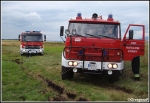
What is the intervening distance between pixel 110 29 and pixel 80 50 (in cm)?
146

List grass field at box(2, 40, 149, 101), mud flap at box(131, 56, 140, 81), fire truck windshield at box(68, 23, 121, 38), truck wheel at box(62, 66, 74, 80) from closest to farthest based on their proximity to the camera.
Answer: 1. grass field at box(2, 40, 149, 101)
2. fire truck windshield at box(68, 23, 121, 38)
3. truck wheel at box(62, 66, 74, 80)
4. mud flap at box(131, 56, 140, 81)

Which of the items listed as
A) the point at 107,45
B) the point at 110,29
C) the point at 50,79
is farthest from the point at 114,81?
the point at 50,79

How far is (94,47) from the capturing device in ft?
27.3

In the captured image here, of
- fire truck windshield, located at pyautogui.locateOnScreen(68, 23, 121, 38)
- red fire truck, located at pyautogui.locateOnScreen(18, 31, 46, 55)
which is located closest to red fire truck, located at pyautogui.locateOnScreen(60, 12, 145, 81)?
fire truck windshield, located at pyautogui.locateOnScreen(68, 23, 121, 38)

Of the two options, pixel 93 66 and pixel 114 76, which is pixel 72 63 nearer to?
pixel 93 66

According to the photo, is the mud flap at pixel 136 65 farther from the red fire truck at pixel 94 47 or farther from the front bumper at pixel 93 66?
the front bumper at pixel 93 66

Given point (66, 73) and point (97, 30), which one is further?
point (66, 73)

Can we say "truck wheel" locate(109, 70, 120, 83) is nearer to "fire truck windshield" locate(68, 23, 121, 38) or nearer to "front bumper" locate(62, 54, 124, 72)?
Result: "front bumper" locate(62, 54, 124, 72)

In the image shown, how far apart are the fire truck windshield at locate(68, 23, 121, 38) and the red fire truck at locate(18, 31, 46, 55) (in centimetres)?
1286

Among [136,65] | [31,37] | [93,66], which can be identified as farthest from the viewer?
[31,37]

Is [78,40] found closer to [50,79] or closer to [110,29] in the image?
[110,29]

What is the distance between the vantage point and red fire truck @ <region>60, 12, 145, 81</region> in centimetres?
824

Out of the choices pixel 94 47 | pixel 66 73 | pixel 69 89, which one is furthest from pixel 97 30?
pixel 69 89

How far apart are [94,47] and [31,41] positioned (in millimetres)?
13688
